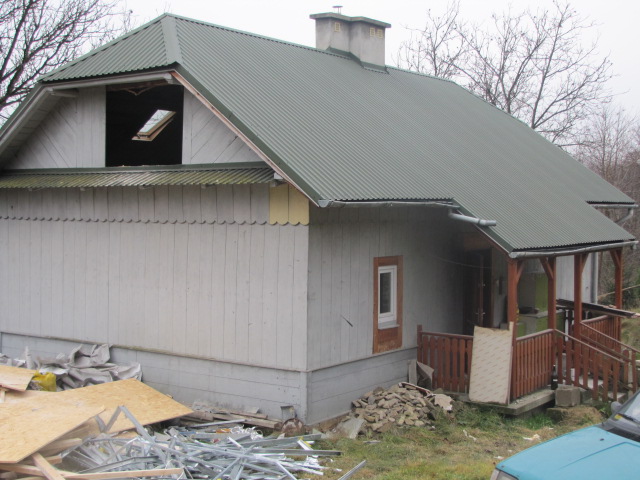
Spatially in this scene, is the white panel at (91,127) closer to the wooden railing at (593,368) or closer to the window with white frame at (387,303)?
the window with white frame at (387,303)

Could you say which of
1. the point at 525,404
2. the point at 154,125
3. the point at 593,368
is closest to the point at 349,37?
the point at 154,125

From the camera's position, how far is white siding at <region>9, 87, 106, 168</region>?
13.2 metres

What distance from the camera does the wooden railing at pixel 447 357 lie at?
1282 centimetres

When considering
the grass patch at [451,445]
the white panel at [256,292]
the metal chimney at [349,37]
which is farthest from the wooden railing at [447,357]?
the metal chimney at [349,37]

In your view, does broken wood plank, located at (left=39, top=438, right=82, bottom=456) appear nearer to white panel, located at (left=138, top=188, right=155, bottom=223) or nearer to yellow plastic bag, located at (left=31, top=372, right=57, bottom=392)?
yellow plastic bag, located at (left=31, top=372, right=57, bottom=392)

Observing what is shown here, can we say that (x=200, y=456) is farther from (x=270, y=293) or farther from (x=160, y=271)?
(x=160, y=271)

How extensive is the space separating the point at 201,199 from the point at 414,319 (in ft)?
14.0

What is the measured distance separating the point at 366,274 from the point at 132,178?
3.97 metres

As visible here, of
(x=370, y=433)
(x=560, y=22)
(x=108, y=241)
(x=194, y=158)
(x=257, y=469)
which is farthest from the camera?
(x=560, y=22)

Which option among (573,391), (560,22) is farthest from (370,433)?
(560,22)

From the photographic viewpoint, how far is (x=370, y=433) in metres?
11.1

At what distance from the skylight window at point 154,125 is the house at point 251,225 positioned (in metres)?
0.05

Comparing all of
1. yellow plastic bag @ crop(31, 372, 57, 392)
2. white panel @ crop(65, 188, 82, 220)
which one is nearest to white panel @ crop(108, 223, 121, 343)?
white panel @ crop(65, 188, 82, 220)

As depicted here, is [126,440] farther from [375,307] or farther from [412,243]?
[412,243]
